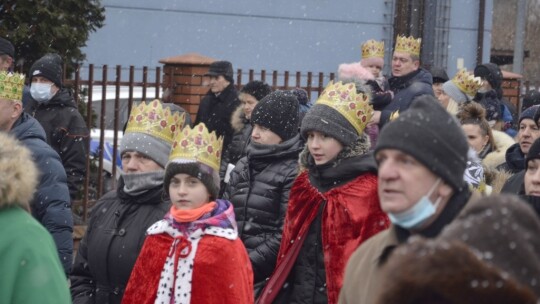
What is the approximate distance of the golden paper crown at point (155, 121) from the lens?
6.32 meters

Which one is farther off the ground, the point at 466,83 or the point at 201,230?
the point at 466,83

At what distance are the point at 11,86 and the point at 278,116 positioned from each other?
171 cm

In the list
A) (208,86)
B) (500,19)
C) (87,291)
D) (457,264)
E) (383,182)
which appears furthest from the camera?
(500,19)

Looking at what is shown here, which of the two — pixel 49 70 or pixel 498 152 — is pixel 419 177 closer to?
pixel 498 152

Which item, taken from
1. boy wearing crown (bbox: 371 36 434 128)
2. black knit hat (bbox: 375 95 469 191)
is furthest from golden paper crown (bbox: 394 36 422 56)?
black knit hat (bbox: 375 95 469 191)

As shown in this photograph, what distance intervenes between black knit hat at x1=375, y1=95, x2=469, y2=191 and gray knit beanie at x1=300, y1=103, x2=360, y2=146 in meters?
2.30

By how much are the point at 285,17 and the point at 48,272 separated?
718 inches

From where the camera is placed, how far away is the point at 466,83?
372 inches

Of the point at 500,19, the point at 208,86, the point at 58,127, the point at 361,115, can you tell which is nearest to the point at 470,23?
the point at 208,86

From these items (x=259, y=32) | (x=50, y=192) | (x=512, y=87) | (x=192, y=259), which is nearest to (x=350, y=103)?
(x=192, y=259)

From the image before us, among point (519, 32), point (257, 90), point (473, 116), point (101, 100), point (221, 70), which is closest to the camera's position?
point (473, 116)

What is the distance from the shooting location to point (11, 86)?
23.6ft

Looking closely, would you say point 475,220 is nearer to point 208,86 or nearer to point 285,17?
point 208,86

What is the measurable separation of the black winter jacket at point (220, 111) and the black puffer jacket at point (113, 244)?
481 cm
